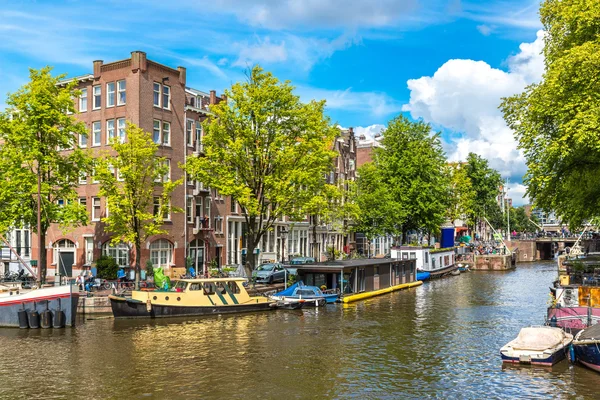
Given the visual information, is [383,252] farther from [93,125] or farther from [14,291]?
[14,291]

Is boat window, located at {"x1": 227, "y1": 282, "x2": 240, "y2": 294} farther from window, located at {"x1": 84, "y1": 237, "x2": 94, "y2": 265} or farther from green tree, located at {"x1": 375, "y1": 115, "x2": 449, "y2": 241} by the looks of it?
green tree, located at {"x1": 375, "y1": 115, "x2": 449, "y2": 241}

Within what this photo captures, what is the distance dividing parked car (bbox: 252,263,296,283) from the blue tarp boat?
6011 mm

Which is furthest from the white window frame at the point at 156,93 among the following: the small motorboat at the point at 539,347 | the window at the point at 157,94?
the small motorboat at the point at 539,347

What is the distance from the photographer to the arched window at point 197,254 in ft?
188

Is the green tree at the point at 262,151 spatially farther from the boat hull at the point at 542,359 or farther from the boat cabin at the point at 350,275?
the boat hull at the point at 542,359

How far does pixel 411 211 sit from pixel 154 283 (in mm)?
40181

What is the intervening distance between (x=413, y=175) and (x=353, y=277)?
28729 mm

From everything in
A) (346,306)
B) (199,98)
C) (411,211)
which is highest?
(199,98)

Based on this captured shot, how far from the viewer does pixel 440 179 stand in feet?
250

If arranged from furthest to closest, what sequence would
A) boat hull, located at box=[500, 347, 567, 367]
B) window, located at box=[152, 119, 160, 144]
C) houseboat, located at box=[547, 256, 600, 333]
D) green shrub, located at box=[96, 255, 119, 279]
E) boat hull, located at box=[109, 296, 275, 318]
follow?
1. window, located at box=[152, 119, 160, 144]
2. green shrub, located at box=[96, 255, 119, 279]
3. boat hull, located at box=[109, 296, 275, 318]
4. houseboat, located at box=[547, 256, 600, 333]
5. boat hull, located at box=[500, 347, 567, 367]

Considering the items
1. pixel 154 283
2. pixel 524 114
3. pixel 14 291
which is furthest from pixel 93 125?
pixel 524 114

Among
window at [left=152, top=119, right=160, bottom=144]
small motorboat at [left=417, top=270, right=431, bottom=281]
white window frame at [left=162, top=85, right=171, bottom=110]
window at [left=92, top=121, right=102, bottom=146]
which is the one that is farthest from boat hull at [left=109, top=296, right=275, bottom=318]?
small motorboat at [left=417, top=270, right=431, bottom=281]

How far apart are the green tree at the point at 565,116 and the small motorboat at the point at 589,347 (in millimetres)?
9808

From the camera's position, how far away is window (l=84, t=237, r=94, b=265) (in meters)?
53.6
